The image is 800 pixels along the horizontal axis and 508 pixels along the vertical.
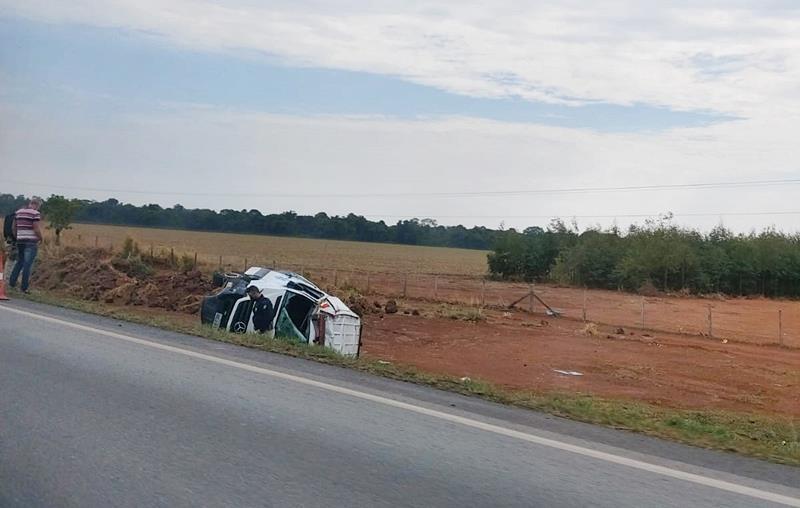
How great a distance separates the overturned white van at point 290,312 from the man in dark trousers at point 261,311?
6 cm

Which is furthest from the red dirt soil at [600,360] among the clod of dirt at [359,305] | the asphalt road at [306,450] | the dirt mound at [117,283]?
the asphalt road at [306,450]

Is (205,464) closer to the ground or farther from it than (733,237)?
closer to the ground

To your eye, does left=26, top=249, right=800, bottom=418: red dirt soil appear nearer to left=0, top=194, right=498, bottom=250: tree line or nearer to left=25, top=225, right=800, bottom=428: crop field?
left=25, top=225, right=800, bottom=428: crop field

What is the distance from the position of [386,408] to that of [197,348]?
380cm

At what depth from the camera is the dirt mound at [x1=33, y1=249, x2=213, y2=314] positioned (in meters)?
22.3

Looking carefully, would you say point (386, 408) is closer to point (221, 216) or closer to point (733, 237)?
point (733, 237)

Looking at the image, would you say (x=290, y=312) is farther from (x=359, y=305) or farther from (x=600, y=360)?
(x=359, y=305)

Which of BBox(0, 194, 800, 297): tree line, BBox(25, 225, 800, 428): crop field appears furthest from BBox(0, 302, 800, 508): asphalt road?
BBox(0, 194, 800, 297): tree line

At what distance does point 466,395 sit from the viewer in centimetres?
869

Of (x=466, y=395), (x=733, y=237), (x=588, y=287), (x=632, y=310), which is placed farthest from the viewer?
(x=733, y=237)

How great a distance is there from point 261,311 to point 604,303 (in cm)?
3266

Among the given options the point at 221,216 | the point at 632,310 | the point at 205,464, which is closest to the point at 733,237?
the point at 632,310

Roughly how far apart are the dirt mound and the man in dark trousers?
8244mm

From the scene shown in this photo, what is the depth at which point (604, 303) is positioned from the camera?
4369cm
